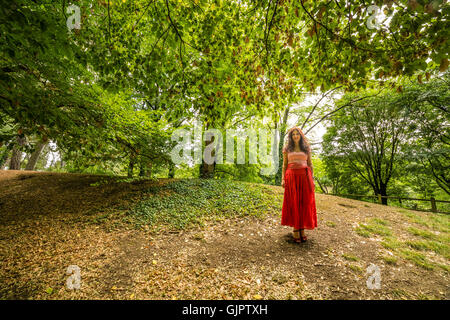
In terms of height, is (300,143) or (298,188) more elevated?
(300,143)

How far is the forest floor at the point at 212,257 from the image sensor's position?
2.73 meters

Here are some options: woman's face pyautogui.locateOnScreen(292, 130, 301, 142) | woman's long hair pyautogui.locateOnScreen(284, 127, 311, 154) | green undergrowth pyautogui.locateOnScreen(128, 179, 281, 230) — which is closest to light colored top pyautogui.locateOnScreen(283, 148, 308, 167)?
woman's long hair pyautogui.locateOnScreen(284, 127, 311, 154)

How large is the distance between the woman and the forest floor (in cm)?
65

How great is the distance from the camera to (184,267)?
10.9 ft

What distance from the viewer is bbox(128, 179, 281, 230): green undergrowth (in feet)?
17.9

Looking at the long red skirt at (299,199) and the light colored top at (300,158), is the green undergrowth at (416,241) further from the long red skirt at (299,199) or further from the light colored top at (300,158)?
the light colored top at (300,158)

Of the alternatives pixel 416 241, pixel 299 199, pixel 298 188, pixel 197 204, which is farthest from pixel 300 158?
pixel 197 204

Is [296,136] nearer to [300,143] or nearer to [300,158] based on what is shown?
[300,143]

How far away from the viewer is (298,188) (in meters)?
3.86

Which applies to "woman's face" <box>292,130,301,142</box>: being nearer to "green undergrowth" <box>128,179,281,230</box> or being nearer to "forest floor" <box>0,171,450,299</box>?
"forest floor" <box>0,171,450,299</box>

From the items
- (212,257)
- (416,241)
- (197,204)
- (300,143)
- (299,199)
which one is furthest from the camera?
(197,204)

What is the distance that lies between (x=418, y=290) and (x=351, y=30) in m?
4.23

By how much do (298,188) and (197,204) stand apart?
4070mm
